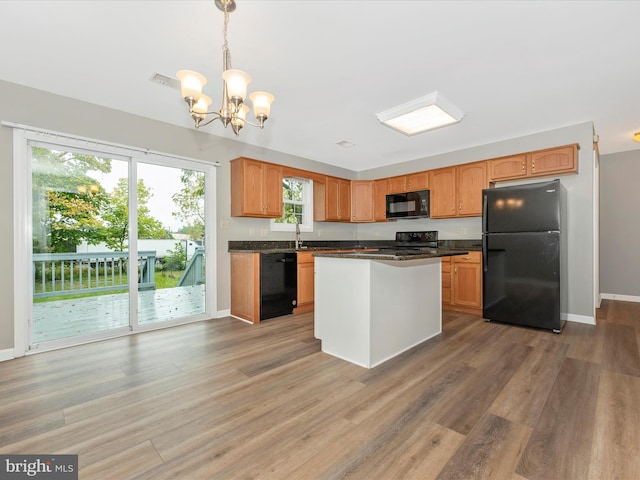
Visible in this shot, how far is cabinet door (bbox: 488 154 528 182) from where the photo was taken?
397 centimetres

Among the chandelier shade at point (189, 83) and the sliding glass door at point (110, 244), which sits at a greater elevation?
the chandelier shade at point (189, 83)

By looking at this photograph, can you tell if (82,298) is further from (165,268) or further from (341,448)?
(341,448)

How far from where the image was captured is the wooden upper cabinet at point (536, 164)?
142 inches

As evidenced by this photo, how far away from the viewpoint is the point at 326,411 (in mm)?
1820

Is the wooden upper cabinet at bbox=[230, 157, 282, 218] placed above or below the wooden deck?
above

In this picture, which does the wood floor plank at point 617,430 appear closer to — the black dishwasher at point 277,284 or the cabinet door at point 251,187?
the black dishwasher at point 277,284

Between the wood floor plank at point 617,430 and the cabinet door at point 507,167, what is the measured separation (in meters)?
2.64

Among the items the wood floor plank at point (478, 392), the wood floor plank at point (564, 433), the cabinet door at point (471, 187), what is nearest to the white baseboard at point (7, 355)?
the wood floor plank at point (478, 392)

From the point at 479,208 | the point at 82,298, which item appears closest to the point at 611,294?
the point at 479,208

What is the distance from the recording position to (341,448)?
150 centimetres

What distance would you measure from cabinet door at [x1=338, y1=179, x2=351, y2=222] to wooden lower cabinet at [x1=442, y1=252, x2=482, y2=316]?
2024 millimetres

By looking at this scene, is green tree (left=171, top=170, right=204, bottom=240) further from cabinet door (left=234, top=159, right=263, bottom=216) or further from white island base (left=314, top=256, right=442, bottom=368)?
white island base (left=314, top=256, right=442, bottom=368)

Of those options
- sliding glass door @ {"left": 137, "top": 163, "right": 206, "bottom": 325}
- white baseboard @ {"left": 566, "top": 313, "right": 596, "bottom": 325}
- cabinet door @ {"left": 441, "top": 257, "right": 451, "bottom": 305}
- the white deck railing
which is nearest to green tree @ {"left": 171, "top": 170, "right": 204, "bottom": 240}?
sliding glass door @ {"left": 137, "top": 163, "right": 206, "bottom": 325}

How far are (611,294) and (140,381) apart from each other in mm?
6768
